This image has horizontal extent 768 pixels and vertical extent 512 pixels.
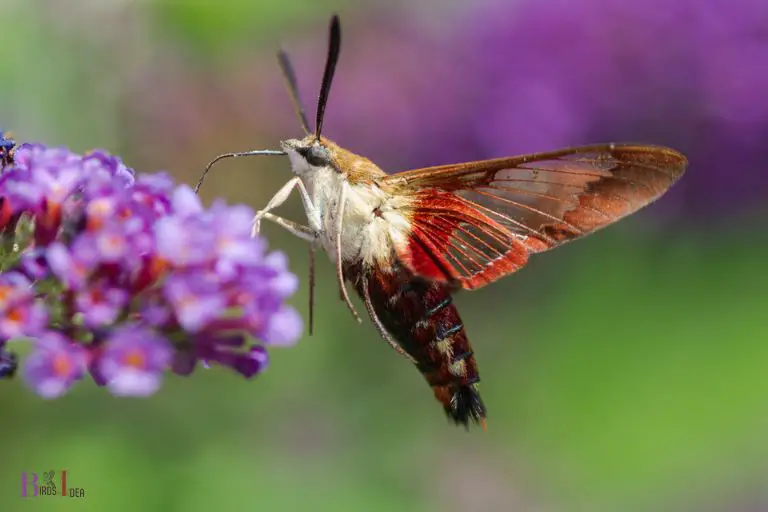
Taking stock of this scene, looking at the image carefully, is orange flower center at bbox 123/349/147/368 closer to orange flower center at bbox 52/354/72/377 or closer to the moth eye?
orange flower center at bbox 52/354/72/377

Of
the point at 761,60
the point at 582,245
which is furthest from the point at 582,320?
the point at 761,60

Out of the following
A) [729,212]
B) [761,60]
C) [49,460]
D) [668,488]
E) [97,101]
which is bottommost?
[668,488]

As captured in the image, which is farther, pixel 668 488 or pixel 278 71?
pixel 278 71

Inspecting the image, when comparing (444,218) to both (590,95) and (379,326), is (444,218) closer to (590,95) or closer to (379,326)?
(379,326)

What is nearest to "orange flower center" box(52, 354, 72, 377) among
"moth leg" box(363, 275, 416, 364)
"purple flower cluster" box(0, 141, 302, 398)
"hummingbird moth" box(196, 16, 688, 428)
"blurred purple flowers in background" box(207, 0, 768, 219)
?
"purple flower cluster" box(0, 141, 302, 398)

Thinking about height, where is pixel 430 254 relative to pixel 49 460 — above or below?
below

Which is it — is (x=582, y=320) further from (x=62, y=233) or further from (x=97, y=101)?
(x=62, y=233)

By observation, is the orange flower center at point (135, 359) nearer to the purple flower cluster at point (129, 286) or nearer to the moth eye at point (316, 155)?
the purple flower cluster at point (129, 286)
